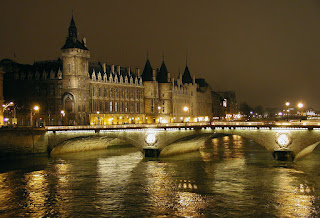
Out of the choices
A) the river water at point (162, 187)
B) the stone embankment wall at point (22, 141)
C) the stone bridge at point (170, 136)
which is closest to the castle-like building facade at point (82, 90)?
the stone embankment wall at point (22, 141)

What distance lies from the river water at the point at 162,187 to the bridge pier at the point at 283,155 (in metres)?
0.95

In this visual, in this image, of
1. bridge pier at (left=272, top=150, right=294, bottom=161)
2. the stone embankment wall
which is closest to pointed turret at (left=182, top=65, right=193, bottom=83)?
the stone embankment wall

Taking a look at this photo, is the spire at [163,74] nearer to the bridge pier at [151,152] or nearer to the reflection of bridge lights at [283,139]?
the bridge pier at [151,152]

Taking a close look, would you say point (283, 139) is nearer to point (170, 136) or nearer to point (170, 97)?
point (170, 136)

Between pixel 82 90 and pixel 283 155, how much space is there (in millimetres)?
60227

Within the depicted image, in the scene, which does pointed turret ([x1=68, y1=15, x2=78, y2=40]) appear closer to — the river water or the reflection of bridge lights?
the river water

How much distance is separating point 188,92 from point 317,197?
124 metres

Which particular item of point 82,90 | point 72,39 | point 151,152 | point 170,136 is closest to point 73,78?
point 82,90

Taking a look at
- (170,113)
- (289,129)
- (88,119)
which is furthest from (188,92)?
(289,129)

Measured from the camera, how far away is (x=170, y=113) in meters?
146

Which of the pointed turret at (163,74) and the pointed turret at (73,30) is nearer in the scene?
the pointed turret at (73,30)

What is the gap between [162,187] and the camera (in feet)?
163

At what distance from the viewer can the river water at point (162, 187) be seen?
40219mm

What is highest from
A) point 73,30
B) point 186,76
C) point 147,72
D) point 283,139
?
point 73,30
